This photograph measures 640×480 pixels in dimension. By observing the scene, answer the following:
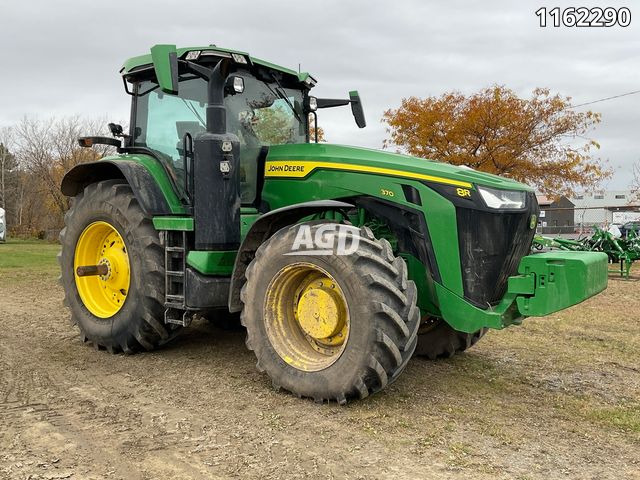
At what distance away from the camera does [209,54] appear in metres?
5.01

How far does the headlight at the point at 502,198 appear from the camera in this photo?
4.30m

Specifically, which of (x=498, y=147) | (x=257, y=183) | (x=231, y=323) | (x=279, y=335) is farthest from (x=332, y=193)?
(x=498, y=147)

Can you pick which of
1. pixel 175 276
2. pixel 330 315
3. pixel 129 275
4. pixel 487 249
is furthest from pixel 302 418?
pixel 129 275

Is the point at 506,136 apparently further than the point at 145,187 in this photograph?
Yes

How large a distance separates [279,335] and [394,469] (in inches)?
61.1

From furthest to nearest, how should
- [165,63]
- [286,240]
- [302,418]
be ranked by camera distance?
[165,63], [286,240], [302,418]

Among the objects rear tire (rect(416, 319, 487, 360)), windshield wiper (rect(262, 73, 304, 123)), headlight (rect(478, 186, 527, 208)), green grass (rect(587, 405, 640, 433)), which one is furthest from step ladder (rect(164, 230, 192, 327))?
green grass (rect(587, 405, 640, 433))

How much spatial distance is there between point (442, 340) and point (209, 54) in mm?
3167

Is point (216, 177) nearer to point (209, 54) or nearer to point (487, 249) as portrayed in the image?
point (209, 54)

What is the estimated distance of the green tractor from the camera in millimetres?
4035

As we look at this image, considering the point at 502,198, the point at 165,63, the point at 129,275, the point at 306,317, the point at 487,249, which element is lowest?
the point at 306,317

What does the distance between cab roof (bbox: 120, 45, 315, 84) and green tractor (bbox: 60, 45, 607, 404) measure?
0.6 inches

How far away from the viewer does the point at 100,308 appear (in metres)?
5.86

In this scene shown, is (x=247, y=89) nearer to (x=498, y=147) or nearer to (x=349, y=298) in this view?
(x=349, y=298)
